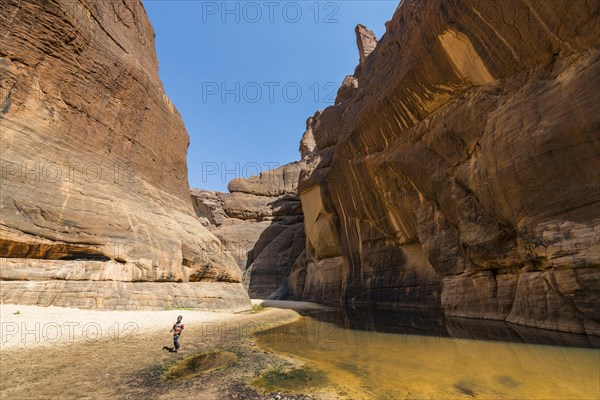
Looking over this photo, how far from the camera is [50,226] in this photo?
1327 centimetres

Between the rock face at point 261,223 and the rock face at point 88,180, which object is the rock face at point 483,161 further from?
the rock face at point 261,223

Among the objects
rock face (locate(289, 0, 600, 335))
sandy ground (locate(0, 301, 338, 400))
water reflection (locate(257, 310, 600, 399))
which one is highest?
rock face (locate(289, 0, 600, 335))

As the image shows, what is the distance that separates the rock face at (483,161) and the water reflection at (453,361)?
239 centimetres

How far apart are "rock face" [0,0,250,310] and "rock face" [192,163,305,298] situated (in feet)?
77.2

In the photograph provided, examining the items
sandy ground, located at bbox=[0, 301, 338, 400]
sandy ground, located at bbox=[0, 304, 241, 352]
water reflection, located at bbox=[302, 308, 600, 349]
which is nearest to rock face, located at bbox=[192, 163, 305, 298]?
water reflection, located at bbox=[302, 308, 600, 349]

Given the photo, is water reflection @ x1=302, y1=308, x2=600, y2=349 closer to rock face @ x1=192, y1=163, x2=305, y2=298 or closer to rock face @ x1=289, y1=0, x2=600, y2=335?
rock face @ x1=289, y1=0, x2=600, y2=335

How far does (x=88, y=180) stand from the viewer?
16266mm

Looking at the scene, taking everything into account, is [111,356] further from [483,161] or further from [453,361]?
[483,161]

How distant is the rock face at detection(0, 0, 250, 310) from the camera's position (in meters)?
12.8

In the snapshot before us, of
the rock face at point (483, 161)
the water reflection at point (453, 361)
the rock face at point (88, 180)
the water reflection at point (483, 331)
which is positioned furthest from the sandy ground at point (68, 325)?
the rock face at point (483, 161)

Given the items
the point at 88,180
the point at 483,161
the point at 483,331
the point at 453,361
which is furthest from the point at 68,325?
the point at 483,161

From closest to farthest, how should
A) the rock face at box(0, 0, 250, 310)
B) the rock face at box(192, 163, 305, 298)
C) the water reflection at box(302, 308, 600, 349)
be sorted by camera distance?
the water reflection at box(302, 308, 600, 349), the rock face at box(0, 0, 250, 310), the rock face at box(192, 163, 305, 298)

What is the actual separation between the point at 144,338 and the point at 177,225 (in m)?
10.7

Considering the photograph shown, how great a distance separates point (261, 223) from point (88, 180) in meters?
43.4
